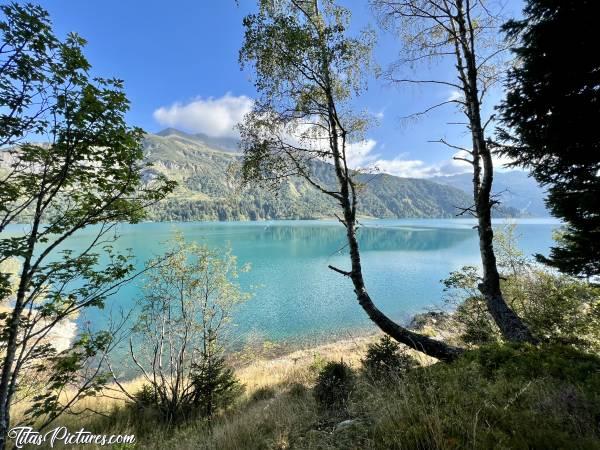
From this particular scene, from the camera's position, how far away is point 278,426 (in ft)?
16.4

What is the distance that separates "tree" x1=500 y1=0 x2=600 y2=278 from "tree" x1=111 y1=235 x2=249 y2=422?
10.5m

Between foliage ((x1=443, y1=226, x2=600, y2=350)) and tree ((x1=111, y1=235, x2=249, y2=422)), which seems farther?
tree ((x1=111, y1=235, x2=249, y2=422))

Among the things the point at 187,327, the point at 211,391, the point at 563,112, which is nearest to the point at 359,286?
the point at 563,112

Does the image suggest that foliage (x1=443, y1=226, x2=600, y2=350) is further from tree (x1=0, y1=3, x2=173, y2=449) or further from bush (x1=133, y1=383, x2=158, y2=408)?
bush (x1=133, y1=383, x2=158, y2=408)

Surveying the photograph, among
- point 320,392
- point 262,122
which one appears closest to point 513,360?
point 320,392

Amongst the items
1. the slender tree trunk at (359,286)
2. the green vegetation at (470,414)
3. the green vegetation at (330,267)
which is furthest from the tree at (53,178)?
the slender tree trunk at (359,286)

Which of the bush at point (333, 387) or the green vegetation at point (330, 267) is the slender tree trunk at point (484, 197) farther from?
the bush at point (333, 387)

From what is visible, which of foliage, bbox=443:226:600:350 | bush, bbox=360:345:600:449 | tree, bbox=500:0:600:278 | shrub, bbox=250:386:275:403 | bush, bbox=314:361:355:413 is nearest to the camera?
bush, bbox=360:345:600:449

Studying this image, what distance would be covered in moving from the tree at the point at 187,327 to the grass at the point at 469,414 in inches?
103

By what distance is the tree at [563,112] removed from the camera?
541 centimetres

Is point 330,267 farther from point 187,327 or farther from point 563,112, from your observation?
point 187,327

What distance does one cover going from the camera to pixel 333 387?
6594 millimetres

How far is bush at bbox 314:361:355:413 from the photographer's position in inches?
239

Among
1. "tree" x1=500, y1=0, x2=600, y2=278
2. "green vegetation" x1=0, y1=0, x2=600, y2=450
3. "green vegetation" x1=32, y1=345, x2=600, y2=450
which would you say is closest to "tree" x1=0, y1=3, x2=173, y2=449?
"green vegetation" x1=0, y1=0, x2=600, y2=450
